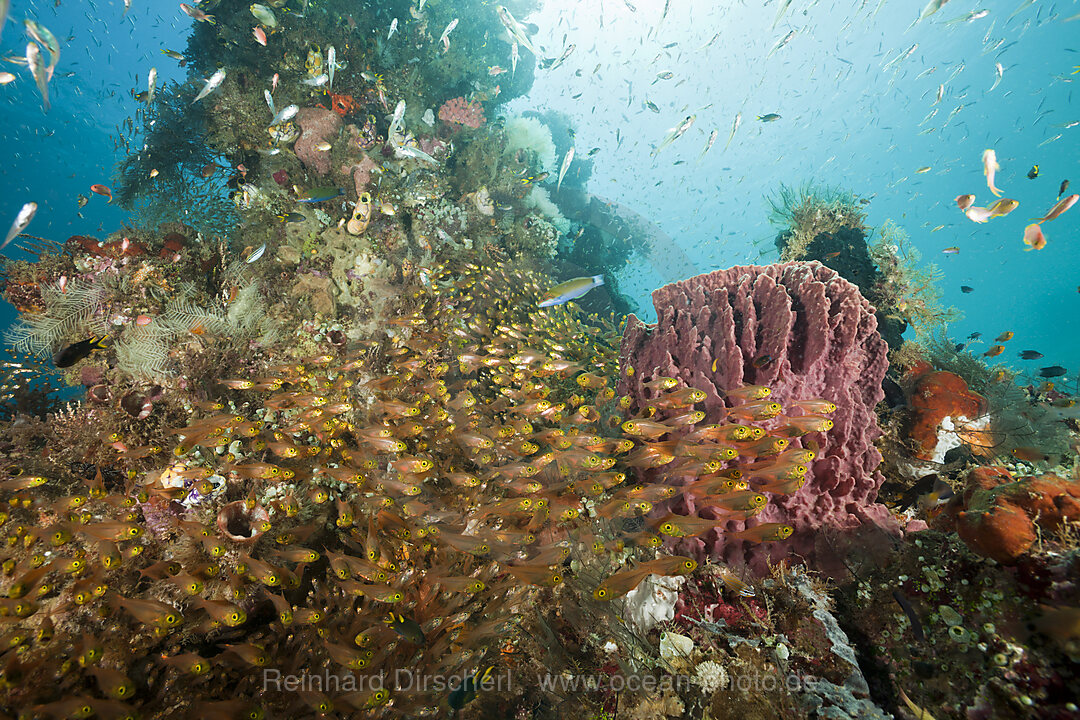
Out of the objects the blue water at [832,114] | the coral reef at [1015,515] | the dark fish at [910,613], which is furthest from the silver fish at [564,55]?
the dark fish at [910,613]

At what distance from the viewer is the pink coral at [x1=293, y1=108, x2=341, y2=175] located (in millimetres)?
9234

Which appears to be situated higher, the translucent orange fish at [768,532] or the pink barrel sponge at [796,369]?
the pink barrel sponge at [796,369]

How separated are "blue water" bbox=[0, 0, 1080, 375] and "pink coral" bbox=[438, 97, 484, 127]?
3.57m

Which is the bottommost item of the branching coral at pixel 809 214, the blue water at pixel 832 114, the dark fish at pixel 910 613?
the dark fish at pixel 910 613

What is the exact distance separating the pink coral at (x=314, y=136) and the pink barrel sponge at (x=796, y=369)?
30.2 feet

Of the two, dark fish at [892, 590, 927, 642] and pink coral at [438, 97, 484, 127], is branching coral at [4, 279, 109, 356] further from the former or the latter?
dark fish at [892, 590, 927, 642]

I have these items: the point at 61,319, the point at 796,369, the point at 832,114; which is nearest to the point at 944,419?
the point at 796,369

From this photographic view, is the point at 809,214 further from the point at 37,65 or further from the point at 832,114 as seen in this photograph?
the point at 832,114

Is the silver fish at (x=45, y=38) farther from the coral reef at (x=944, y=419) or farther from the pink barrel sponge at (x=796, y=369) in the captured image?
the coral reef at (x=944, y=419)

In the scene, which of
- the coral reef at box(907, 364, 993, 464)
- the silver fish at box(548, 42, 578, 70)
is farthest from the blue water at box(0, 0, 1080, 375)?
the coral reef at box(907, 364, 993, 464)

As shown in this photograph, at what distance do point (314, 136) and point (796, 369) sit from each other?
11.1 meters

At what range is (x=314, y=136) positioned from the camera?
930 cm

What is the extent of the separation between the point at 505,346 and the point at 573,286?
1779 millimetres

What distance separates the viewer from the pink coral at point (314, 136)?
9234 millimetres
